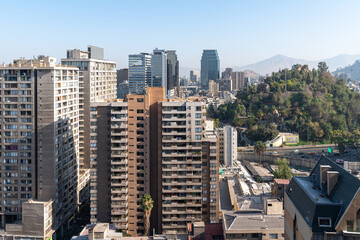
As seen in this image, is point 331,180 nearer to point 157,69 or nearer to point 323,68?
point 323,68

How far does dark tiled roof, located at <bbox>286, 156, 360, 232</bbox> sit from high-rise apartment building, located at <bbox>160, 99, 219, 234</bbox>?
18018mm

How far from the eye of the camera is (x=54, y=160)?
3909 cm

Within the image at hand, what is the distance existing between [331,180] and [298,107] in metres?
85.4

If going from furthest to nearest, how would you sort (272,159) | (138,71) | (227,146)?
(138,71)
(272,159)
(227,146)

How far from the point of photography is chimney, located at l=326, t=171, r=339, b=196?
18094 mm

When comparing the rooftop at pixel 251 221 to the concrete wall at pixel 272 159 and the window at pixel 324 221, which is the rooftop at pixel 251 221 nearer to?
the window at pixel 324 221

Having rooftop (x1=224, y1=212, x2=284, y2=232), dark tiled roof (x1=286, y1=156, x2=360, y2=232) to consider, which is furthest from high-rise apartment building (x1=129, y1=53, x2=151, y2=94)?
dark tiled roof (x1=286, y1=156, x2=360, y2=232)

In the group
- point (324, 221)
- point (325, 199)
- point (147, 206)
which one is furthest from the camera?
point (147, 206)

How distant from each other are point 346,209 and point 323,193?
2.37m

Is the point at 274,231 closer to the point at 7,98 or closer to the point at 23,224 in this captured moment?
the point at 23,224

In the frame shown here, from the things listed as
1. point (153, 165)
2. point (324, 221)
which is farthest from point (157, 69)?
point (324, 221)

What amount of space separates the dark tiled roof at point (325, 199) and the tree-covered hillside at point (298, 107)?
68398 millimetres

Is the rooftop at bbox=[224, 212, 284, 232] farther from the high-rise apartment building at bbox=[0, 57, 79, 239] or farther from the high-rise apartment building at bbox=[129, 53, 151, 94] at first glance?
the high-rise apartment building at bbox=[129, 53, 151, 94]

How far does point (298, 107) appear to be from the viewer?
99.3 m
